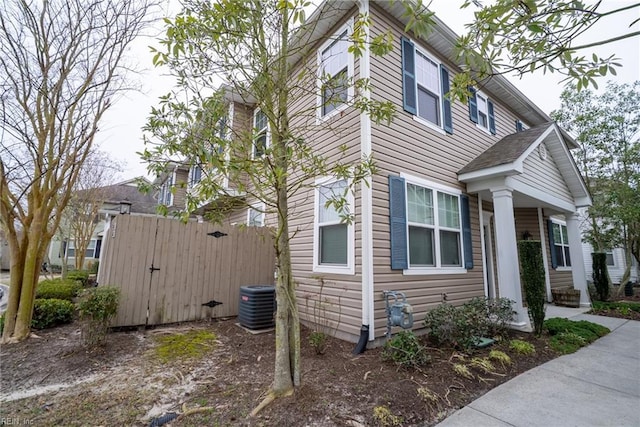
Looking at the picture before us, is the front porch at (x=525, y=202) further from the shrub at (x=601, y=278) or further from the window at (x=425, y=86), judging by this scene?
the window at (x=425, y=86)

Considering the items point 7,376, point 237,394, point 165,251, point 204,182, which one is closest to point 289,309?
point 237,394

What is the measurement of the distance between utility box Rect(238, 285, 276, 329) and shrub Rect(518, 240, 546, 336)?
15.0ft

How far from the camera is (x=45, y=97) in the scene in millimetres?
4621

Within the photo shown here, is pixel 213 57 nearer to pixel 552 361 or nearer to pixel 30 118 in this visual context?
pixel 30 118

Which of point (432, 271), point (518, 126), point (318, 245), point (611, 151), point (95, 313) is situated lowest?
point (95, 313)

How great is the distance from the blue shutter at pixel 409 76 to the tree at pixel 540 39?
290 cm

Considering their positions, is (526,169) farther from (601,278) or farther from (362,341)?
(601,278)

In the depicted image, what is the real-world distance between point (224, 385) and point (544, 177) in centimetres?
818

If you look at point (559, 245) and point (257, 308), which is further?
point (559, 245)

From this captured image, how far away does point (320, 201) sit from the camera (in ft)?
18.2

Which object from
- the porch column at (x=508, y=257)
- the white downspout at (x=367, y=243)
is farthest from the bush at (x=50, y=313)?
the porch column at (x=508, y=257)

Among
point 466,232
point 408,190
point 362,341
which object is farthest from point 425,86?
point 362,341

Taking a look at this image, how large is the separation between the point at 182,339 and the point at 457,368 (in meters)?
4.10

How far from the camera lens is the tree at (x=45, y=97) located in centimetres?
441
